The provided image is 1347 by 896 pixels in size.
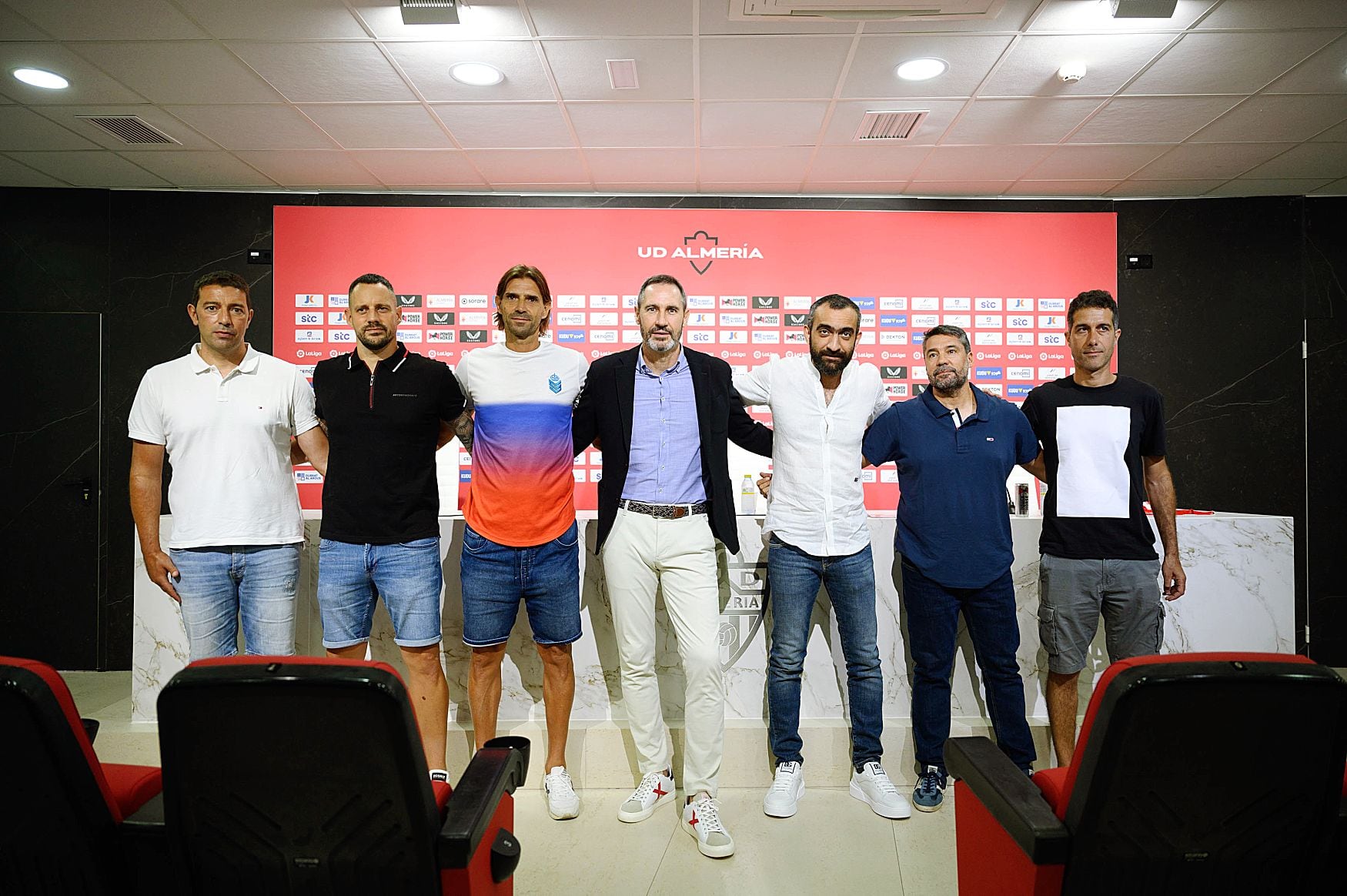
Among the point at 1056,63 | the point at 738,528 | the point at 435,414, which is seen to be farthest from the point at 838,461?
the point at 1056,63

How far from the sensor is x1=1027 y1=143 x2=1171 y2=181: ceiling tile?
4.17m

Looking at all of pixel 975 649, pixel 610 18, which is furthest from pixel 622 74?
pixel 975 649

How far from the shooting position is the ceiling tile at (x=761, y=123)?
144 inches

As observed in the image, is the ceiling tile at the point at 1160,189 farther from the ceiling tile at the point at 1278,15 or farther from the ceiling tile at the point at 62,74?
the ceiling tile at the point at 62,74

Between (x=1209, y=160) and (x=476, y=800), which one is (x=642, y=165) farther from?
(x=476, y=800)

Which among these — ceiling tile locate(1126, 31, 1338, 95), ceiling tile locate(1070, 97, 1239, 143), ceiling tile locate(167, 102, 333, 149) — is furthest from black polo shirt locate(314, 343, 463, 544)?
ceiling tile locate(1070, 97, 1239, 143)

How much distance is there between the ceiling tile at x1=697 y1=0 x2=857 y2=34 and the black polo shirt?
1746 millimetres

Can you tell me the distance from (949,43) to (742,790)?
3.11 meters

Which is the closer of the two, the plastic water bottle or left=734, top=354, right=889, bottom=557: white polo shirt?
left=734, top=354, right=889, bottom=557: white polo shirt

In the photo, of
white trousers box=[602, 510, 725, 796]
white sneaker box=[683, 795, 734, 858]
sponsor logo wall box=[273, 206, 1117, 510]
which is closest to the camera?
white sneaker box=[683, 795, 734, 858]

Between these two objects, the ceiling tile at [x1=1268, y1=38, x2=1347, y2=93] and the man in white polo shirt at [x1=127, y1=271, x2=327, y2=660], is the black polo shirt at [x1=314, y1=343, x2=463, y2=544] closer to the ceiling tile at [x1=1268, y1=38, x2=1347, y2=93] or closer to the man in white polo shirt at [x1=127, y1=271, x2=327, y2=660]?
the man in white polo shirt at [x1=127, y1=271, x2=327, y2=660]

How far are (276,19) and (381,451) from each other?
187cm

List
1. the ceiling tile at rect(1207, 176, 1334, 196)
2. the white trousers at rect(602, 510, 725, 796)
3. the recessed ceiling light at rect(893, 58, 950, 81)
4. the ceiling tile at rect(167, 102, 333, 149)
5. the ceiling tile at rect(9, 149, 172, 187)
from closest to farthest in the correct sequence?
1. the white trousers at rect(602, 510, 725, 796)
2. the recessed ceiling light at rect(893, 58, 950, 81)
3. the ceiling tile at rect(167, 102, 333, 149)
4. the ceiling tile at rect(9, 149, 172, 187)
5. the ceiling tile at rect(1207, 176, 1334, 196)

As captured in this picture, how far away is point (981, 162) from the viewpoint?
14.4 feet
